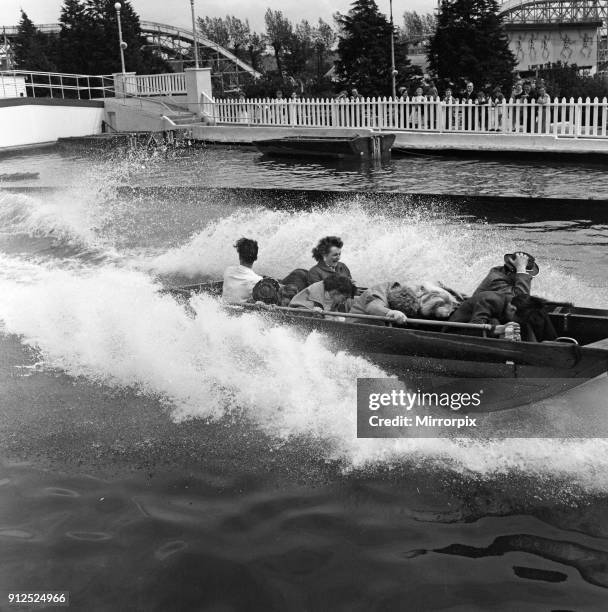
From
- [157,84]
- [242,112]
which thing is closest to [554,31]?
[157,84]

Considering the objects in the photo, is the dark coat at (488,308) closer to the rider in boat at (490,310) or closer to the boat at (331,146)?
the rider in boat at (490,310)

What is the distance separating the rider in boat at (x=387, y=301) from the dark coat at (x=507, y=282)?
2.02 ft

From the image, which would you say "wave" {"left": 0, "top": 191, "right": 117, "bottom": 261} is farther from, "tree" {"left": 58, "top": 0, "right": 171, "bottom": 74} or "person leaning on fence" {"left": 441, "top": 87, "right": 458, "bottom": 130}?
"tree" {"left": 58, "top": 0, "right": 171, "bottom": 74}

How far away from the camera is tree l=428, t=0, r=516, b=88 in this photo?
34.6 m

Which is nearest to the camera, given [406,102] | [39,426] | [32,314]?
[39,426]

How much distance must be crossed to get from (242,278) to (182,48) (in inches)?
2368

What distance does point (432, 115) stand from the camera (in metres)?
24.3

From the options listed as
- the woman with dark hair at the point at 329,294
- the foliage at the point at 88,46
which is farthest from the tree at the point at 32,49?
the woman with dark hair at the point at 329,294

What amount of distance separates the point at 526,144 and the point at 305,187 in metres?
6.94

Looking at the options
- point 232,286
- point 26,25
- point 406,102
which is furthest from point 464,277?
point 26,25

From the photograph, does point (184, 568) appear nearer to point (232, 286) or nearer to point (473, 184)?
point (232, 286)

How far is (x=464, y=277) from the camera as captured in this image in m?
11.4

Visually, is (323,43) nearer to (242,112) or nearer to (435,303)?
(242,112)

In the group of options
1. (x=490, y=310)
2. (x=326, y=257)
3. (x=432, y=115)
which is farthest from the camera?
(x=432, y=115)
